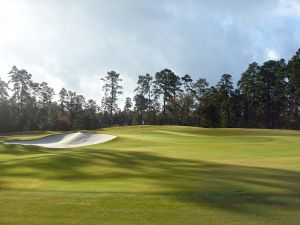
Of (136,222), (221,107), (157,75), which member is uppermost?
(157,75)

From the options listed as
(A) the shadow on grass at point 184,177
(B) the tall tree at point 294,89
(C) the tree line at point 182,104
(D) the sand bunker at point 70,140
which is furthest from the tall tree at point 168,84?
(A) the shadow on grass at point 184,177

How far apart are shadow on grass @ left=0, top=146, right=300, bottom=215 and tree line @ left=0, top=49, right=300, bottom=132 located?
88952mm

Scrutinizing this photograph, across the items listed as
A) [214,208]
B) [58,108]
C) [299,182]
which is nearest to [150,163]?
[299,182]

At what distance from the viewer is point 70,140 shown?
152 feet

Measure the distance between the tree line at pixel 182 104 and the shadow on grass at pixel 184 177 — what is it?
88952mm

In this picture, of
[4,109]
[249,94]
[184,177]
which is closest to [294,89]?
[249,94]

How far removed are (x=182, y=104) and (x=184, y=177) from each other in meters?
113

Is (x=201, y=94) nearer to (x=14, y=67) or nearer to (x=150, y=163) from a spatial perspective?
(x=14, y=67)

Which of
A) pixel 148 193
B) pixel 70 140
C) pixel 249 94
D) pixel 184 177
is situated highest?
pixel 249 94

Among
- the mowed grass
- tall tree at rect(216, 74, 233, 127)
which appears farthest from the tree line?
the mowed grass

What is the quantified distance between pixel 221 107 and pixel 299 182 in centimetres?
10686

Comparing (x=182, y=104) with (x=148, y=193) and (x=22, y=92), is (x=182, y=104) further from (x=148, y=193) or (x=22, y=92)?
(x=148, y=193)

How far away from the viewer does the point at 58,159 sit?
21.5 m

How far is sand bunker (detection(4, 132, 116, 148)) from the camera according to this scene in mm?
43694
